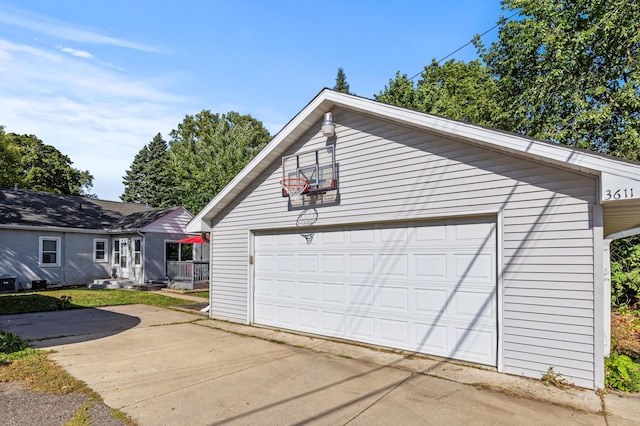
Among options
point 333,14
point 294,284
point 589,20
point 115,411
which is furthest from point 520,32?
point 115,411

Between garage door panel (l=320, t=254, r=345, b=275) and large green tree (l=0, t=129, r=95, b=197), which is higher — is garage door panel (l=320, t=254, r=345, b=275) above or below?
below

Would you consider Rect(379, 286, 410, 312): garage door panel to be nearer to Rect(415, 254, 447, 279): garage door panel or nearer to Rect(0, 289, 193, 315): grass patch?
Rect(415, 254, 447, 279): garage door panel

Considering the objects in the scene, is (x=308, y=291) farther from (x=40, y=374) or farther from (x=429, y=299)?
(x=40, y=374)

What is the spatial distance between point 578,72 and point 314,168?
11.3 meters

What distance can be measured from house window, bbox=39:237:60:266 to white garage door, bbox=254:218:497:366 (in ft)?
47.4

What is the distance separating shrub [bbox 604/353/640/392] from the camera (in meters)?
4.62

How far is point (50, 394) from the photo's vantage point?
4.50 m

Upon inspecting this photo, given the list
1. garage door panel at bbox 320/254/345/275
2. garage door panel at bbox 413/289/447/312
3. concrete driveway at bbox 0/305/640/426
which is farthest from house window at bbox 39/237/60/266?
garage door panel at bbox 413/289/447/312

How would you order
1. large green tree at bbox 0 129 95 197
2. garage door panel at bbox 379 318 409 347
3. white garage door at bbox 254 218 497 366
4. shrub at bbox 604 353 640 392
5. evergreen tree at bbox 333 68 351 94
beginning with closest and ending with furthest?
shrub at bbox 604 353 640 392 → white garage door at bbox 254 218 497 366 → garage door panel at bbox 379 318 409 347 → large green tree at bbox 0 129 95 197 → evergreen tree at bbox 333 68 351 94

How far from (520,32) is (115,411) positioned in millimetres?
17498

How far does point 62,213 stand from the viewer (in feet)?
64.1

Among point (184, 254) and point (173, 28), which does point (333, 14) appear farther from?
point (184, 254)

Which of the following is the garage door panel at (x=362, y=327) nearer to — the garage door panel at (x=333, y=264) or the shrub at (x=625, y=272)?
the garage door panel at (x=333, y=264)

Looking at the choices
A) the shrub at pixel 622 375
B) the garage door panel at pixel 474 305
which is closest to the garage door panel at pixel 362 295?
the garage door panel at pixel 474 305
